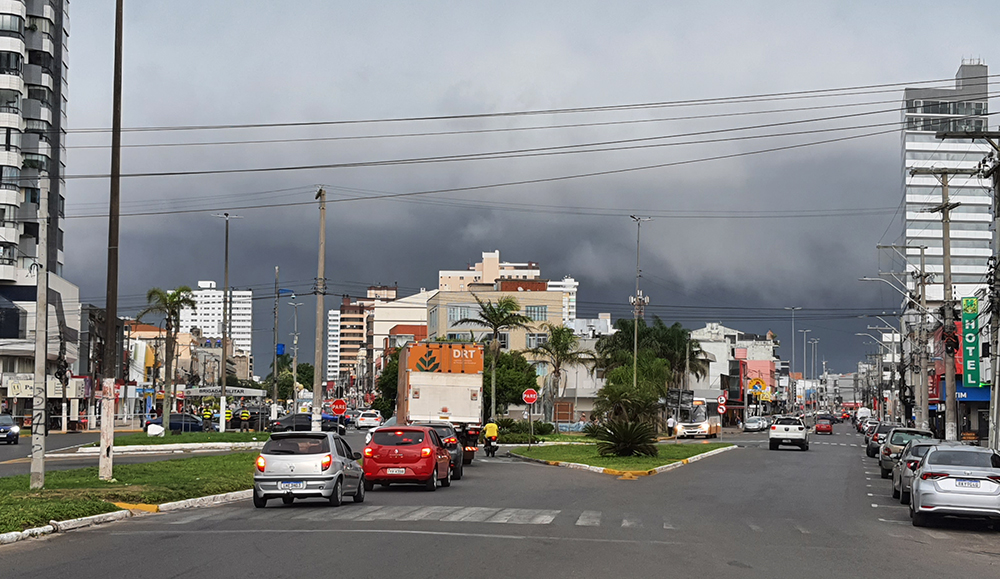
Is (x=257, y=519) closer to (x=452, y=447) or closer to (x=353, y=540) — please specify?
(x=353, y=540)

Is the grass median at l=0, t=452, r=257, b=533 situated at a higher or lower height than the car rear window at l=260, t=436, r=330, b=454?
lower

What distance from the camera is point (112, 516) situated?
722 inches

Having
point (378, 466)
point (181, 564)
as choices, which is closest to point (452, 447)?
point (378, 466)

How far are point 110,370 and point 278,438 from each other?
577 centimetres

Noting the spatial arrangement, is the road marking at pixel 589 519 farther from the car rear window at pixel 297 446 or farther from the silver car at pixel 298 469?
the car rear window at pixel 297 446

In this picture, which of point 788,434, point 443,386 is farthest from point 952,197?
point 443,386

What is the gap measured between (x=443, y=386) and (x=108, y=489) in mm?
18406

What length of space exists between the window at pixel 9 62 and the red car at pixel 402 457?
228ft

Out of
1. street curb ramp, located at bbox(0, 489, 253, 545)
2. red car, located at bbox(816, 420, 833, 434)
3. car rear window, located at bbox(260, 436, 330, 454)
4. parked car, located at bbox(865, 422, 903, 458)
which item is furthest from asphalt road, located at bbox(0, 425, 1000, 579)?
red car, located at bbox(816, 420, 833, 434)

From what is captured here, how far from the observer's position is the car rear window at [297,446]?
20438 mm

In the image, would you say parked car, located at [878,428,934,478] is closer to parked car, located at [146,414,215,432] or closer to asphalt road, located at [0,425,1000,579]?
asphalt road, located at [0,425,1000,579]

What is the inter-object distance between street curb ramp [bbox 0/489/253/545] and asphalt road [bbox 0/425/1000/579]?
0.99ft

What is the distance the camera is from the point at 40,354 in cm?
2300

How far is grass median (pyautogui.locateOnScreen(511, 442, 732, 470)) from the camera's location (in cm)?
3659
